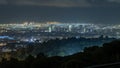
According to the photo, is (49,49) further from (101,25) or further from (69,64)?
(101,25)

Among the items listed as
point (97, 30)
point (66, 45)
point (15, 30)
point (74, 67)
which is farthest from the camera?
point (15, 30)

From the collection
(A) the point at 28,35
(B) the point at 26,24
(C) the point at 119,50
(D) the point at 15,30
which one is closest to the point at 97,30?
(A) the point at 28,35

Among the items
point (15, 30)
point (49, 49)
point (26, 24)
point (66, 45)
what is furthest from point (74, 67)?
point (26, 24)

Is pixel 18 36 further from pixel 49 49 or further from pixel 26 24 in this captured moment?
pixel 49 49

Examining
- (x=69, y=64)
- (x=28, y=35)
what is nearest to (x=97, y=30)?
(x=28, y=35)

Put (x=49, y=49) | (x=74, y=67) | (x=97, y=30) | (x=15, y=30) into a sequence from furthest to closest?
1. (x=15, y=30)
2. (x=97, y=30)
3. (x=49, y=49)
4. (x=74, y=67)

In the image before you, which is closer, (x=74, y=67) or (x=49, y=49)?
(x=74, y=67)

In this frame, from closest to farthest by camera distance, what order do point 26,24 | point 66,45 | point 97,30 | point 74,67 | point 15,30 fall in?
point 74,67, point 66,45, point 97,30, point 15,30, point 26,24

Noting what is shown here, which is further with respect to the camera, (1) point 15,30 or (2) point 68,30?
(1) point 15,30

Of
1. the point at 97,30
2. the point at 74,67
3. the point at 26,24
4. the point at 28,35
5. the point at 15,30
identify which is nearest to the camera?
the point at 74,67
